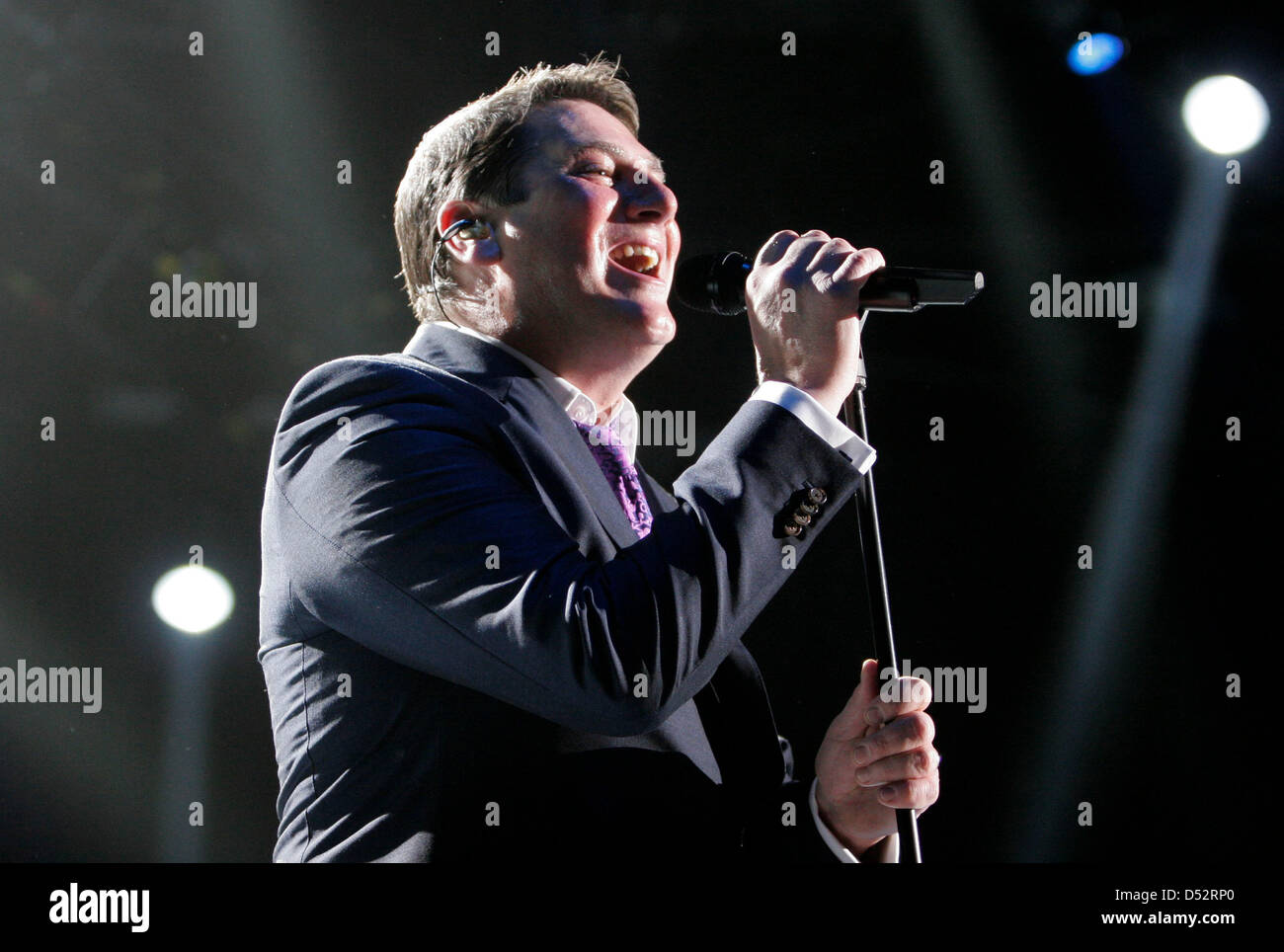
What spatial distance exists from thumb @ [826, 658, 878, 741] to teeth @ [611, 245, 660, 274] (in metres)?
0.63

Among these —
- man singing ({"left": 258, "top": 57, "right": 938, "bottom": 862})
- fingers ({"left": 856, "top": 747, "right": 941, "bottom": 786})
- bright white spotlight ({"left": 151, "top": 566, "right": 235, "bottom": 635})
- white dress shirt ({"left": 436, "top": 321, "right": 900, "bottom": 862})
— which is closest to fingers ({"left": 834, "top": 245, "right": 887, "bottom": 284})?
man singing ({"left": 258, "top": 57, "right": 938, "bottom": 862})

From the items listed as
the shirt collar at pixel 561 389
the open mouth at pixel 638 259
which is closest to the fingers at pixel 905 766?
the shirt collar at pixel 561 389

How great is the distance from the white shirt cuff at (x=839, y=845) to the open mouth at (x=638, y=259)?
29.8 inches

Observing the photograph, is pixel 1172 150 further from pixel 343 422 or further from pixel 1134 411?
pixel 343 422

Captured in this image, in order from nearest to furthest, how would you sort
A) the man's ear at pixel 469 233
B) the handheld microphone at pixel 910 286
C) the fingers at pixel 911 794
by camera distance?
the handheld microphone at pixel 910 286, the fingers at pixel 911 794, the man's ear at pixel 469 233

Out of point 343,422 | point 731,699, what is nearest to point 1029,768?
point 731,699

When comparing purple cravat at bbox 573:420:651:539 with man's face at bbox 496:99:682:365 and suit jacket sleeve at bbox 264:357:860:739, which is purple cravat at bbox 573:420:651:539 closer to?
man's face at bbox 496:99:682:365

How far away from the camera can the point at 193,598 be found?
182cm

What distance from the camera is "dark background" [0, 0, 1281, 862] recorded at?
5.83 ft

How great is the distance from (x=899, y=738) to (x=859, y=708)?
71 mm

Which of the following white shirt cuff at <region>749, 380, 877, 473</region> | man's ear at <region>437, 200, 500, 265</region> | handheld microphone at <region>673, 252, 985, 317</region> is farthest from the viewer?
man's ear at <region>437, 200, 500, 265</region>

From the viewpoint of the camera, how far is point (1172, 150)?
1.79 meters

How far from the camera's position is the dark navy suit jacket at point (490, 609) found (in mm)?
1050

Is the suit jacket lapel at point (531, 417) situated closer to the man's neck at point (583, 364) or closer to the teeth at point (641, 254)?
the man's neck at point (583, 364)
